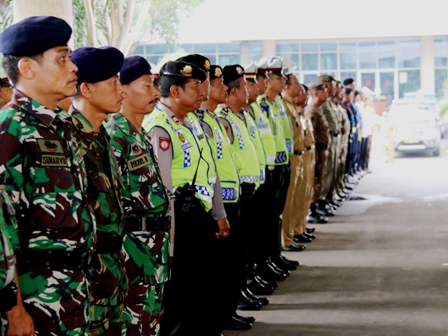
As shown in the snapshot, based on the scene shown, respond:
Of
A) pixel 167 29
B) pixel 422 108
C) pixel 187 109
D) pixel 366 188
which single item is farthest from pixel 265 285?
pixel 167 29

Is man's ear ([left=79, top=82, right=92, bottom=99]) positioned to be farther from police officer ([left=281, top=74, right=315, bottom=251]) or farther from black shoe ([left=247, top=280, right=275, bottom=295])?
police officer ([left=281, top=74, right=315, bottom=251])

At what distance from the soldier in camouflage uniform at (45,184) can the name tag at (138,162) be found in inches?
27.8

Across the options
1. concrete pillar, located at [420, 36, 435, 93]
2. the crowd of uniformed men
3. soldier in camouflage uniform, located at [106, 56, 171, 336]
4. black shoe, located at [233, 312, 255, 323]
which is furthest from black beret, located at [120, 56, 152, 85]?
concrete pillar, located at [420, 36, 435, 93]

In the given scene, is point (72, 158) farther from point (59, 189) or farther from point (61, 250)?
point (61, 250)

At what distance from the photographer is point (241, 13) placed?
109 ft

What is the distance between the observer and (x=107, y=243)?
10.4 ft

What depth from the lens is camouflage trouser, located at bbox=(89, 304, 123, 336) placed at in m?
3.14

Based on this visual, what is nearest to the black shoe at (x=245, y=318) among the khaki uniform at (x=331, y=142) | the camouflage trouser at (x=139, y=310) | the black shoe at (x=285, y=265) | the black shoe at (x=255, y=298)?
the black shoe at (x=255, y=298)

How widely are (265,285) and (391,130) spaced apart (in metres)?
13.6

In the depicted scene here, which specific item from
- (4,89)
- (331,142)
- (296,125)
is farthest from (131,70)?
(331,142)

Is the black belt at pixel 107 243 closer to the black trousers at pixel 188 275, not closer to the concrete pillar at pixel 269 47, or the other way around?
the black trousers at pixel 188 275

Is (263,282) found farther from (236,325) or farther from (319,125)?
(319,125)

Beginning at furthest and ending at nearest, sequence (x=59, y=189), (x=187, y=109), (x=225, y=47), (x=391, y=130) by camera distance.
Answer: (x=225, y=47), (x=391, y=130), (x=187, y=109), (x=59, y=189)

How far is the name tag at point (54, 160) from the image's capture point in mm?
2709
